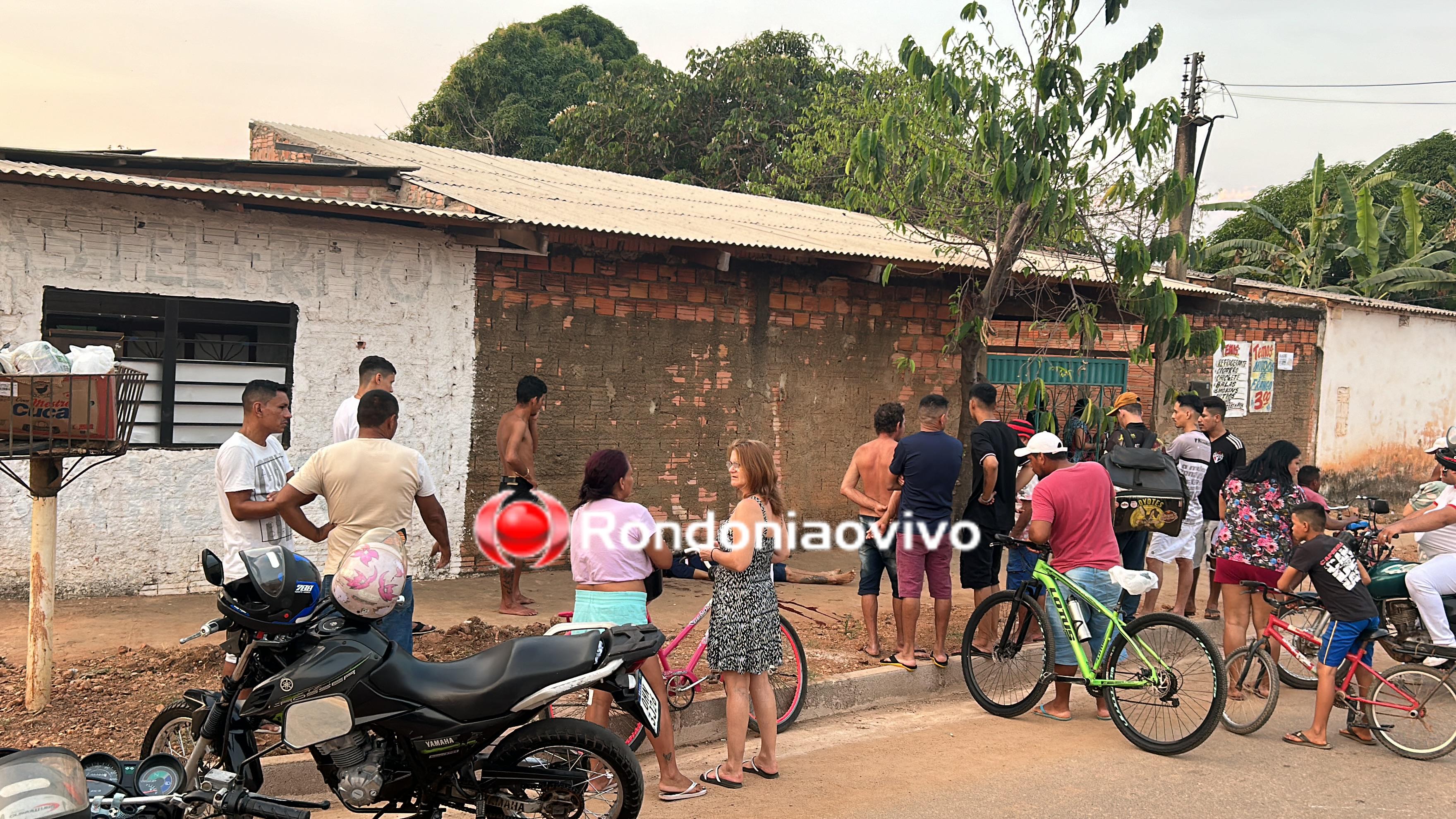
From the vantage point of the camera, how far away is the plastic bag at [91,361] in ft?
16.2

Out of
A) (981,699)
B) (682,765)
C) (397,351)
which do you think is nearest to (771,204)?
(397,351)

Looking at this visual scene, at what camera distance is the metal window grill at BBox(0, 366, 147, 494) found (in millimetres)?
4812

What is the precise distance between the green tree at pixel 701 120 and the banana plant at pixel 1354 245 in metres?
9.89

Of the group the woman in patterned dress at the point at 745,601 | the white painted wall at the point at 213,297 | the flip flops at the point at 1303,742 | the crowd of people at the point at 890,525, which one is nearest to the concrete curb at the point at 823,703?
the crowd of people at the point at 890,525

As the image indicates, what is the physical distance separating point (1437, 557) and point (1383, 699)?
90cm

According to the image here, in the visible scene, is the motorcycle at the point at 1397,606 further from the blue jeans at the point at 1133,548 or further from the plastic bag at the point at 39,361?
the plastic bag at the point at 39,361

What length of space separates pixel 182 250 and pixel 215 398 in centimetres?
107

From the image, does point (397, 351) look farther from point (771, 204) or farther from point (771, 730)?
point (771, 204)

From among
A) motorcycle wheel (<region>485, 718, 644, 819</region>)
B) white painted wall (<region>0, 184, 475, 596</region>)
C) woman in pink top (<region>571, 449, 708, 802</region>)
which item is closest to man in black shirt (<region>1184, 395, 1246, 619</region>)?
woman in pink top (<region>571, 449, 708, 802</region>)

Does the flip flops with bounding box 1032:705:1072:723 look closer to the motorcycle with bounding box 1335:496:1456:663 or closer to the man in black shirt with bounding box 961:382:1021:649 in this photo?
the man in black shirt with bounding box 961:382:1021:649

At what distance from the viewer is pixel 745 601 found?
4.91 metres

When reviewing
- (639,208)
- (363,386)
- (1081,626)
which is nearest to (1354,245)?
(639,208)

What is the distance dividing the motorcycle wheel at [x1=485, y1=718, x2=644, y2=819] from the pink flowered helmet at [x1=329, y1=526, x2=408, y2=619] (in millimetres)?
630

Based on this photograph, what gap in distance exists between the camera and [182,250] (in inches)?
299
